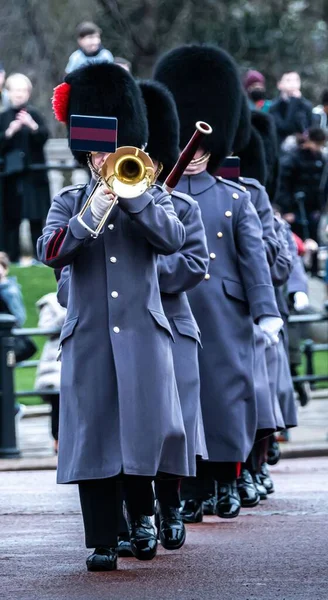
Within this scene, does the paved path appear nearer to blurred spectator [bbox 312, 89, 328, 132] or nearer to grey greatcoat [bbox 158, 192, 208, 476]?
grey greatcoat [bbox 158, 192, 208, 476]

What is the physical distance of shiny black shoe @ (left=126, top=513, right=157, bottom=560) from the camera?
22.0 ft

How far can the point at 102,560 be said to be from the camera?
6555 mm

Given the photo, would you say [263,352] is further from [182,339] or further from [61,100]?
[61,100]

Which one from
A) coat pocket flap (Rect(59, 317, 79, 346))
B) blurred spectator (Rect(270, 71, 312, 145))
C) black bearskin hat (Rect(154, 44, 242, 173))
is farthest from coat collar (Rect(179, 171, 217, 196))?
blurred spectator (Rect(270, 71, 312, 145))

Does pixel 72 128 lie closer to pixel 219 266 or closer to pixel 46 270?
pixel 219 266

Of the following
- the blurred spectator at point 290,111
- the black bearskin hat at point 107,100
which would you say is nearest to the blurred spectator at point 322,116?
the blurred spectator at point 290,111

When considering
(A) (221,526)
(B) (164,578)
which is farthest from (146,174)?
(A) (221,526)

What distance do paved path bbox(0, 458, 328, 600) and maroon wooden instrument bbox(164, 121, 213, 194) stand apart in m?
1.50

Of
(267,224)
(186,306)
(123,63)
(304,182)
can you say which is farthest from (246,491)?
(304,182)

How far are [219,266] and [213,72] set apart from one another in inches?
47.7

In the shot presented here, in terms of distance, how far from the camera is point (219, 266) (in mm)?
8250

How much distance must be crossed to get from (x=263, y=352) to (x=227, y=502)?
863 mm

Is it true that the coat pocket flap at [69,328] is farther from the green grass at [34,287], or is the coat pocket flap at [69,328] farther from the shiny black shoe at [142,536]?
the green grass at [34,287]

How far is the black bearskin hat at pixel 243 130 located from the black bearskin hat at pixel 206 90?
0.83 ft
